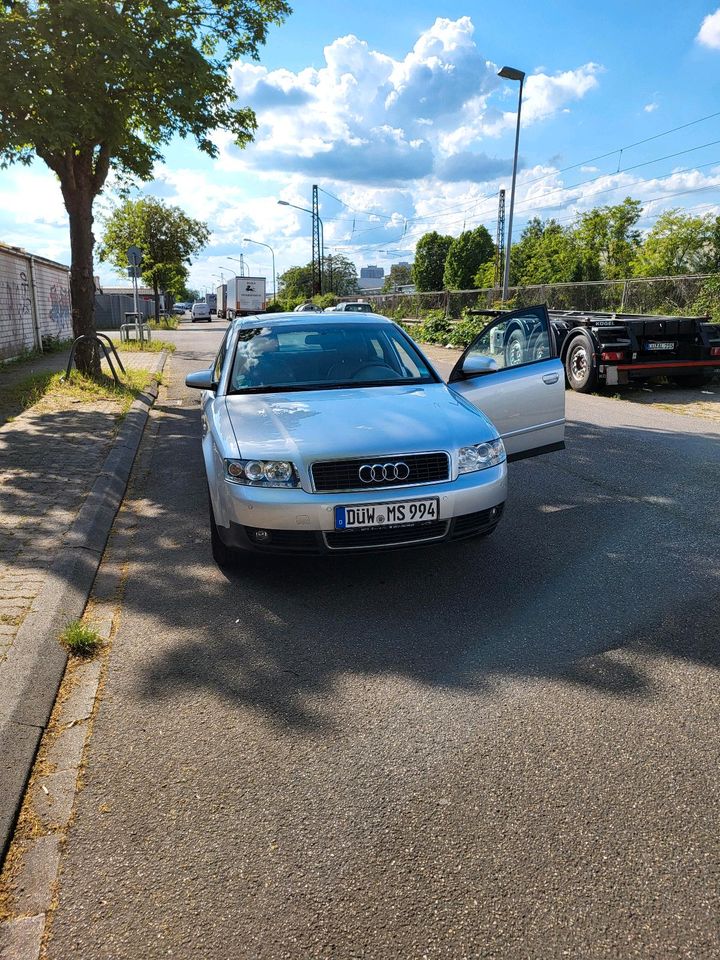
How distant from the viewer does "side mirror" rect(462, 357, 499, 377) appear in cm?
556

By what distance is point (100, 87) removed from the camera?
986cm

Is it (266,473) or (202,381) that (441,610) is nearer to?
(266,473)

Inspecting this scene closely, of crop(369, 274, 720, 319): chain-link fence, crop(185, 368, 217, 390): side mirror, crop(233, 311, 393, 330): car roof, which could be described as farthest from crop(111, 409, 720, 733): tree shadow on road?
crop(369, 274, 720, 319): chain-link fence

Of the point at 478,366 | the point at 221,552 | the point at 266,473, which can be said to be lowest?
the point at 221,552

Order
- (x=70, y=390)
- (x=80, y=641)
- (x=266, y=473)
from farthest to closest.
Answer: (x=70, y=390) → (x=266, y=473) → (x=80, y=641)

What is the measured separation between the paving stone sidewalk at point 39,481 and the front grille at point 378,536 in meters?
1.66

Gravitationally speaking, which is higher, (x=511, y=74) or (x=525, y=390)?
(x=511, y=74)

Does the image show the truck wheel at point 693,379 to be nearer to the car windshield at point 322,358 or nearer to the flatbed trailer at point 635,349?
the flatbed trailer at point 635,349

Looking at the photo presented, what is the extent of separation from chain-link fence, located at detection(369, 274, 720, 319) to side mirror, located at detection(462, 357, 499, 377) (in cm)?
1518

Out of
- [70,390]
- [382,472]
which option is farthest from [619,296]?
[382,472]

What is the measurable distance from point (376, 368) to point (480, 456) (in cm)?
141

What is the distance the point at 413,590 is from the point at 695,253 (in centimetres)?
7142

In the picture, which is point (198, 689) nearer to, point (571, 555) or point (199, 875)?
point (199, 875)

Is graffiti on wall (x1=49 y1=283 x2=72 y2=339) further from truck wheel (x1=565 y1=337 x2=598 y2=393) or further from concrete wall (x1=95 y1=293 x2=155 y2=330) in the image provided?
concrete wall (x1=95 y1=293 x2=155 y2=330)
